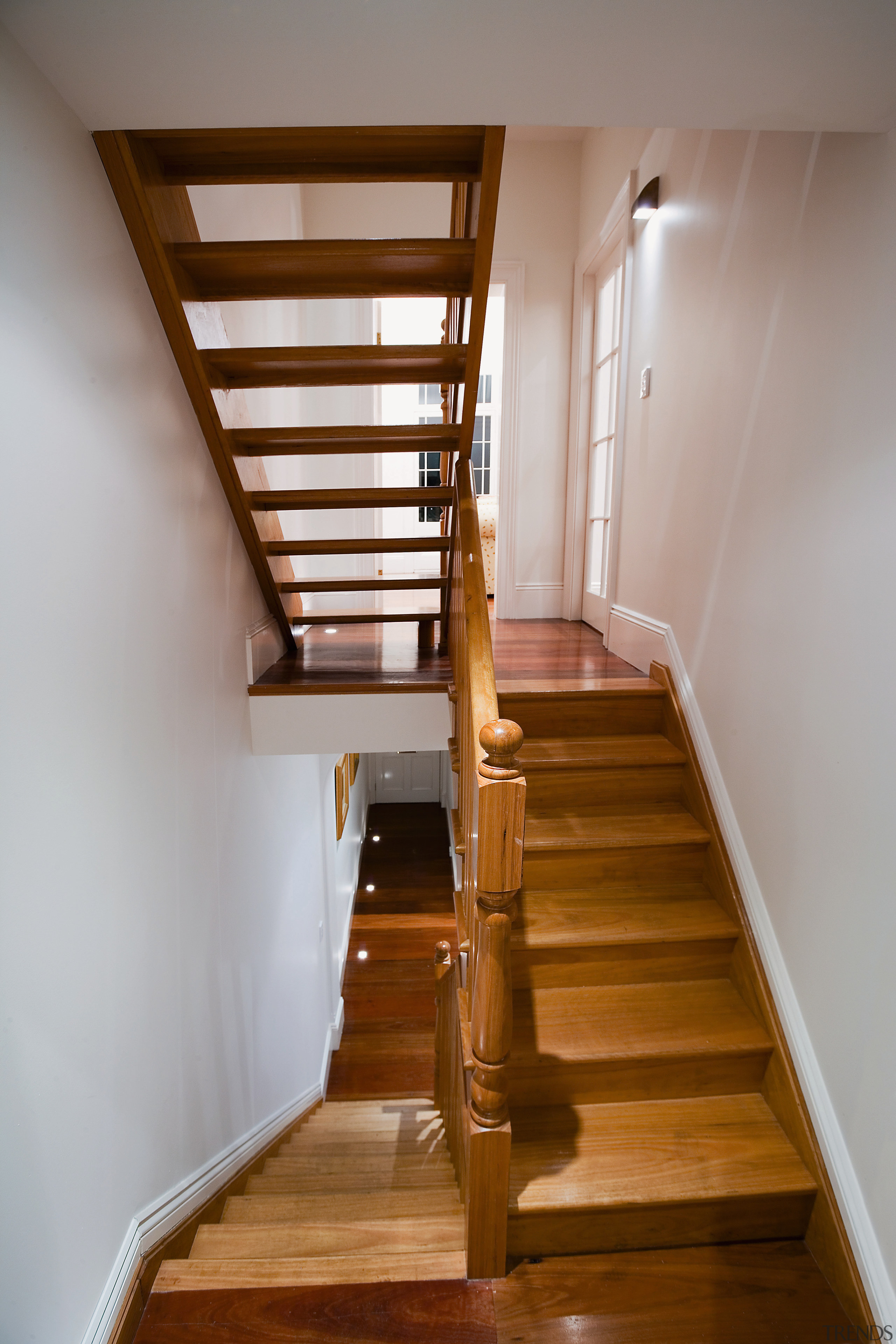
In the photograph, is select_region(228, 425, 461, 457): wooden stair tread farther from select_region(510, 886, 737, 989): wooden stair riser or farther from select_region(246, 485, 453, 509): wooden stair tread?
select_region(510, 886, 737, 989): wooden stair riser

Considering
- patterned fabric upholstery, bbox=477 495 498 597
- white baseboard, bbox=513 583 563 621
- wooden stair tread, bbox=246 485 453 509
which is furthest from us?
patterned fabric upholstery, bbox=477 495 498 597

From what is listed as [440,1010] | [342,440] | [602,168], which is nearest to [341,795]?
[440,1010]

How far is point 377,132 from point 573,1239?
267 centimetres

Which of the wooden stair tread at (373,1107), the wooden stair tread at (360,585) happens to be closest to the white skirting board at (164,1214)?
the wooden stair tread at (373,1107)

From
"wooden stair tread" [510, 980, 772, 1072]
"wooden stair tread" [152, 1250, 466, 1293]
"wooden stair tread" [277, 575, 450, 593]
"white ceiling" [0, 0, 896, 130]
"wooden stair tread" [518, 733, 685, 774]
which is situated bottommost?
"wooden stair tread" [152, 1250, 466, 1293]

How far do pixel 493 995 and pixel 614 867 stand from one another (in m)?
0.96

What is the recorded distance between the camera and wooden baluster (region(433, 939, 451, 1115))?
2.88 m

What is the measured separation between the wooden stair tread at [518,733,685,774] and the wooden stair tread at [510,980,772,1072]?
739mm

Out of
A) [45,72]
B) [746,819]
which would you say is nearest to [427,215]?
[45,72]

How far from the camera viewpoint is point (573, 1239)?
1639 millimetres

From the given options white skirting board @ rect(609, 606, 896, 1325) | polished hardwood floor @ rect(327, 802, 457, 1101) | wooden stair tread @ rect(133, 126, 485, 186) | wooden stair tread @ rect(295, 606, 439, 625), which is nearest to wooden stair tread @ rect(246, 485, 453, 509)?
wooden stair tread @ rect(295, 606, 439, 625)

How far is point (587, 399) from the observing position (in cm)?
424

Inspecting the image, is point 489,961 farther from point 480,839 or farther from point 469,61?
point 469,61

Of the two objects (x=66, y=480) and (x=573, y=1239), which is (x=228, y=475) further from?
(x=573, y=1239)
